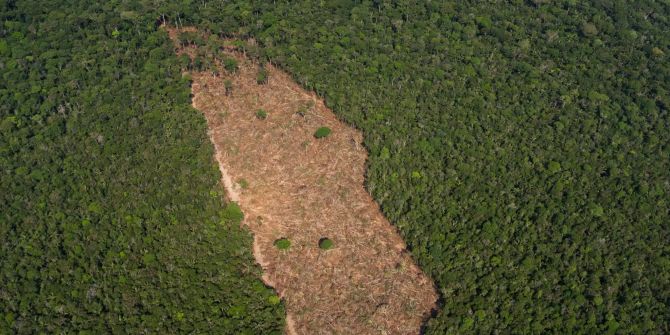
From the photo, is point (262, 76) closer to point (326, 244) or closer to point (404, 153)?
point (404, 153)

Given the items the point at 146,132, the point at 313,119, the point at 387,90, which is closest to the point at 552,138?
the point at 387,90

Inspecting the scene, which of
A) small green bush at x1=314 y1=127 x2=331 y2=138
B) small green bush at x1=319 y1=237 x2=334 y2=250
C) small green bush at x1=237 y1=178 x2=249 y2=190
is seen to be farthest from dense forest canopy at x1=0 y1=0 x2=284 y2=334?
small green bush at x1=314 y1=127 x2=331 y2=138

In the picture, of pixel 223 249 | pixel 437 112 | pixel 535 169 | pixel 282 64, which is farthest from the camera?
pixel 282 64

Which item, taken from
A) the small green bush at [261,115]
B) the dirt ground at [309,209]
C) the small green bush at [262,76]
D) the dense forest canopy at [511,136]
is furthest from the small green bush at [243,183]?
the small green bush at [262,76]

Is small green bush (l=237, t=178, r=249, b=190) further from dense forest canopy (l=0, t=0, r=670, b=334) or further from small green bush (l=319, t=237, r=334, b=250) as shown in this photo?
small green bush (l=319, t=237, r=334, b=250)

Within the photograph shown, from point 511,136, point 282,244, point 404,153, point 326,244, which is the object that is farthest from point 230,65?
point 511,136

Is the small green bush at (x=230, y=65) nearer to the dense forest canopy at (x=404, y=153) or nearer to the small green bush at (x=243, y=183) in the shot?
the dense forest canopy at (x=404, y=153)

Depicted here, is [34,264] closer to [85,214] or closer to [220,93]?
[85,214]
